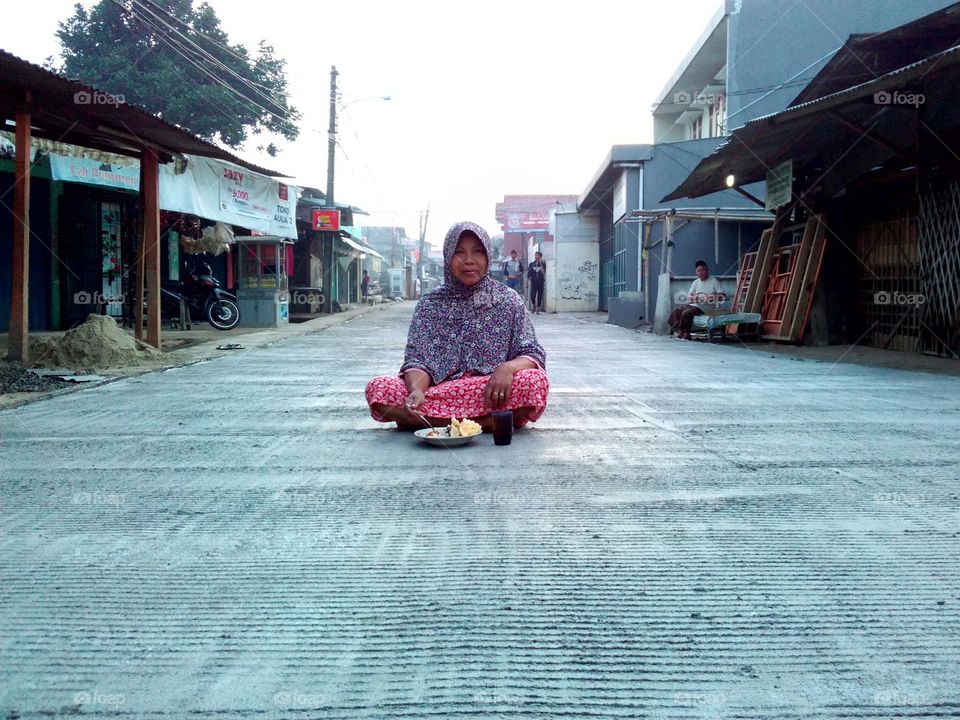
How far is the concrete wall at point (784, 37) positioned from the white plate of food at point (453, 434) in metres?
13.5

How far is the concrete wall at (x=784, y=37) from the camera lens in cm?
1504

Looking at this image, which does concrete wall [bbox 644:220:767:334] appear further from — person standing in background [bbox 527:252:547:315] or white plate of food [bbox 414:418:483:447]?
white plate of food [bbox 414:418:483:447]

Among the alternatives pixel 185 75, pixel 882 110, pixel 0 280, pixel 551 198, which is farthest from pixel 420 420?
pixel 551 198

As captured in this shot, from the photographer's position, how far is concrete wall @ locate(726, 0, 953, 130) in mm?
15039

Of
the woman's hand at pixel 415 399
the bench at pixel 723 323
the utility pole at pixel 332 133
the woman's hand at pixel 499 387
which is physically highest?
the utility pole at pixel 332 133

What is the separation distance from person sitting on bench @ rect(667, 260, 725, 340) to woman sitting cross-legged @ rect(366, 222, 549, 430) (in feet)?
28.9

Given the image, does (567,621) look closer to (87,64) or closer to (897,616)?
(897,616)

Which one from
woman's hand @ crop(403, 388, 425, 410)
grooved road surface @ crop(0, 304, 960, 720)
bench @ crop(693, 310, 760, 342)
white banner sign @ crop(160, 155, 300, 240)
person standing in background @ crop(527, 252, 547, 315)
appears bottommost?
grooved road surface @ crop(0, 304, 960, 720)

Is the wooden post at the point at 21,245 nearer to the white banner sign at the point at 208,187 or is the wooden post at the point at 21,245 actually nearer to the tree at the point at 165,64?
the white banner sign at the point at 208,187

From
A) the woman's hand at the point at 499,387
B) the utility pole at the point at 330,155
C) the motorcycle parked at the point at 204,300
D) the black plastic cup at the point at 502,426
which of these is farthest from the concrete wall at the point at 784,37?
the black plastic cup at the point at 502,426

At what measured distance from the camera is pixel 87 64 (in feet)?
68.2

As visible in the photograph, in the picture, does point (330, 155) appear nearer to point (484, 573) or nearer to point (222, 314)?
point (222, 314)

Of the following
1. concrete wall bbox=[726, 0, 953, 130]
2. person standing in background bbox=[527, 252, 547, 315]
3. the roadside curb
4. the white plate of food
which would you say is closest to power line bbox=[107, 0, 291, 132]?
the roadside curb

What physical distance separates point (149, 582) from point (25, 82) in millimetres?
6029
